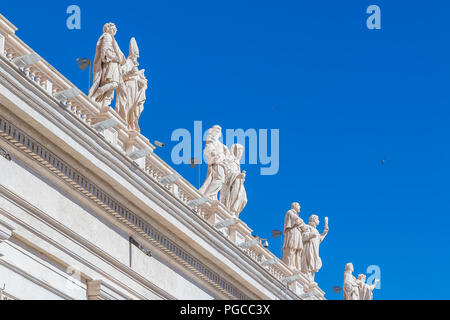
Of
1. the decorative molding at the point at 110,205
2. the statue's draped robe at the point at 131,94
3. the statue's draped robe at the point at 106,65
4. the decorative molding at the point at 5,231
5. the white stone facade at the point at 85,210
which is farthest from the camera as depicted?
the statue's draped robe at the point at 131,94

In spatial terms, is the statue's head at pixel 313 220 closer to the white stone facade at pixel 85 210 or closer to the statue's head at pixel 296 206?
the statue's head at pixel 296 206

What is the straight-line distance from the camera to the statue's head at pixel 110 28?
27438 millimetres

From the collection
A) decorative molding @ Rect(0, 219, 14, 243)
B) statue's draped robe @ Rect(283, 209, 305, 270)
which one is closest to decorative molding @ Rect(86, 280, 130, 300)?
decorative molding @ Rect(0, 219, 14, 243)

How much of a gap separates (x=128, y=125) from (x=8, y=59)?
5736 mm

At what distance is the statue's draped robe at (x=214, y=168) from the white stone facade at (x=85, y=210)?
7.30ft

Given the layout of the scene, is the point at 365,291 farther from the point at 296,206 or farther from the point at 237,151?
the point at 237,151

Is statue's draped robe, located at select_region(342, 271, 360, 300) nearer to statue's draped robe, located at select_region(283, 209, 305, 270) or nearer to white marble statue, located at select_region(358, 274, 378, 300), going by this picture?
white marble statue, located at select_region(358, 274, 378, 300)

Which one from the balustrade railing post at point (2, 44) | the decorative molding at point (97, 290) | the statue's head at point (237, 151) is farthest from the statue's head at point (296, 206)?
the balustrade railing post at point (2, 44)

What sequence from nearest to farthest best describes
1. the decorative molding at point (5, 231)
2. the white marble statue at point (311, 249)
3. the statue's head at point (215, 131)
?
the decorative molding at point (5, 231) < the statue's head at point (215, 131) < the white marble statue at point (311, 249)

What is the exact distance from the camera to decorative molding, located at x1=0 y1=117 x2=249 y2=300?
2197cm

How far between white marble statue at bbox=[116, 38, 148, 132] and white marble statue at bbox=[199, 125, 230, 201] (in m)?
4.02

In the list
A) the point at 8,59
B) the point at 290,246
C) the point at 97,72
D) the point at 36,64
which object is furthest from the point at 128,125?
the point at 290,246
